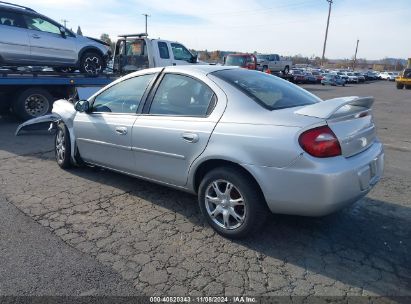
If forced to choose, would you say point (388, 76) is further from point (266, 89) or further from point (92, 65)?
point (266, 89)

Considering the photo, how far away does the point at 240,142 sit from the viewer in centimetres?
313

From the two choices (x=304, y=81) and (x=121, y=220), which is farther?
(x=304, y=81)

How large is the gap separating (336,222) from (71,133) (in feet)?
12.0

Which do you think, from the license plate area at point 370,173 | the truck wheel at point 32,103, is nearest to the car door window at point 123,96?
the license plate area at point 370,173

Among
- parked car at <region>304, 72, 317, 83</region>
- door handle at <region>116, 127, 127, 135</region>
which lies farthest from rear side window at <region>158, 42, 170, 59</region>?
parked car at <region>304, 72, 317, 83</region>

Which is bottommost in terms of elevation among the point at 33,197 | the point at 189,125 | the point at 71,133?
the point at 33,197

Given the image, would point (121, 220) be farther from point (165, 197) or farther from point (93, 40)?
point (93, 40)

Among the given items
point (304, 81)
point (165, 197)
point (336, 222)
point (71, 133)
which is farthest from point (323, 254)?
point (304, 81)

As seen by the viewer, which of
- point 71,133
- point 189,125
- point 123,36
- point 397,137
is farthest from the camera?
point 123,36

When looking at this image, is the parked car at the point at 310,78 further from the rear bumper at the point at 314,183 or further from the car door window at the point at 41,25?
the rear bumper at the point at 314,183

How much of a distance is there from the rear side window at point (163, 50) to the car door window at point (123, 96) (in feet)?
27.0

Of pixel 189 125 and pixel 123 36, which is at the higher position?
pixel 123 36

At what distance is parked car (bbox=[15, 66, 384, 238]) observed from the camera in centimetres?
290

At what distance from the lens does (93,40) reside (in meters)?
10.8
